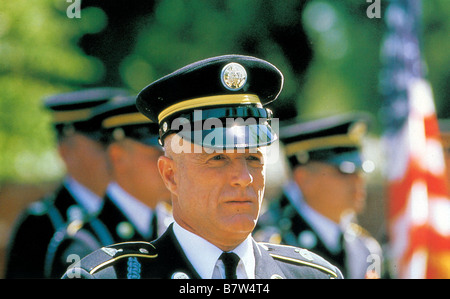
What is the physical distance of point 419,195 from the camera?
3.17 m

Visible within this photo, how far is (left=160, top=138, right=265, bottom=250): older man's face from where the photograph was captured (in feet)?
5.42

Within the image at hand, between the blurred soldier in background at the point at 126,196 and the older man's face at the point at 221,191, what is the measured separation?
3.57 ft

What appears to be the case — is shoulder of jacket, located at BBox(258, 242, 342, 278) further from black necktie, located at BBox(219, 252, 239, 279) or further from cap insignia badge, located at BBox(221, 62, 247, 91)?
cap insignia badge, located at BBox(221, 62, 247, 91)

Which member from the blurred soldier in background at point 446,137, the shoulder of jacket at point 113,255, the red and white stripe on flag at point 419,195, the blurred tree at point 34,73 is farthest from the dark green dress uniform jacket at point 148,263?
the blurred soldier in background at point 446,137

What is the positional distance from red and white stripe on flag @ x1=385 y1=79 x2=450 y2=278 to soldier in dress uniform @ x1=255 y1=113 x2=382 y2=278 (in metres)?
0.16

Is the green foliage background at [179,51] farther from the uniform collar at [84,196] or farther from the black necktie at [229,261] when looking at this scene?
the black necktie at [229,261]

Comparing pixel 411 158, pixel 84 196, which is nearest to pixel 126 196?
pixel 84 196

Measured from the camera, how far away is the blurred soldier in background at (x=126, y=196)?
2.82 metres

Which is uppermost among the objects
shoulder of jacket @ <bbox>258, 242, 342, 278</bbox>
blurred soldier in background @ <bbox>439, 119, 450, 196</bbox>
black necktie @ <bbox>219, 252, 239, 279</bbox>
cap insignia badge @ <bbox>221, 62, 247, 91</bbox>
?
blurred soldier in background @ <bbox>439, 119, 450, 196</bbox>

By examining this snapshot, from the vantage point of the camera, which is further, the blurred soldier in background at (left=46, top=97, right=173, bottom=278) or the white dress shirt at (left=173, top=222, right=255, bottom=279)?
the blurred soldier in background at (left=46, top=97, right=173, bottom=278)

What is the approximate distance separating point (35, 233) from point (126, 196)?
1.67 feet

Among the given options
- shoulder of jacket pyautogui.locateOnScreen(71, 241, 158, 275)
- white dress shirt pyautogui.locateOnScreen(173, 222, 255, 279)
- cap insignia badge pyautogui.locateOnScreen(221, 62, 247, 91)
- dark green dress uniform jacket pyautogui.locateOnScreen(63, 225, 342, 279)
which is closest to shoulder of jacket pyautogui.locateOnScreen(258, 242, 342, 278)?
dark green dress uniform jacket pyautogui.locateOnScreen(63, 225, 342, 279)
